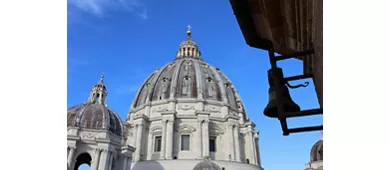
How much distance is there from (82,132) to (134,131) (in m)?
18.7

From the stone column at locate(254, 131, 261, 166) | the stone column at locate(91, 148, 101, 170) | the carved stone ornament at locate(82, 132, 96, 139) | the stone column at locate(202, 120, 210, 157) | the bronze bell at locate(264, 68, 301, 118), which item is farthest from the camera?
the stone column at locate(254, 131, 261, 166)

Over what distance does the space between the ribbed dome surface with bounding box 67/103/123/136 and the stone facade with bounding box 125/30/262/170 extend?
12984mm

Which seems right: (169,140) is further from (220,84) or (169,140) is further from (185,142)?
(220,84)

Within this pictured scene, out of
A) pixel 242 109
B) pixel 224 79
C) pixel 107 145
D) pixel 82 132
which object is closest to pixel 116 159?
pixel 107 145

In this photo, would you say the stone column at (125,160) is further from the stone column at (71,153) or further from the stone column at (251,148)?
the stone column at (251,148)

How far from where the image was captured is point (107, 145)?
21062 millimetres

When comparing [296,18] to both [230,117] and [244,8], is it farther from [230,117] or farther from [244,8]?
[230,117]

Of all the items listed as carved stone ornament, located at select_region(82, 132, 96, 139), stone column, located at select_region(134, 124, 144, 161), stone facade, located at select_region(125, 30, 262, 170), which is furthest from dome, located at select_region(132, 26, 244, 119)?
carved stone ornament, located at select_region(82, 132, 96, 139)

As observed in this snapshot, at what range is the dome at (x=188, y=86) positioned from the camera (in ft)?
142

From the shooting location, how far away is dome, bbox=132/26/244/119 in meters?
43.3

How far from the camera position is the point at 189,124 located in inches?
1545

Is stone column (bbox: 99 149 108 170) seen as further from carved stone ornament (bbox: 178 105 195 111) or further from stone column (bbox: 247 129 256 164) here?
stone column (bbox: 247 129 256 164)

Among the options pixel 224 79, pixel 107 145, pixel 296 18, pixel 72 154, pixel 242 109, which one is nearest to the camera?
pixel 296 18

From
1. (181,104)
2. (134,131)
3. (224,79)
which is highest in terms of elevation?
(224,79)
